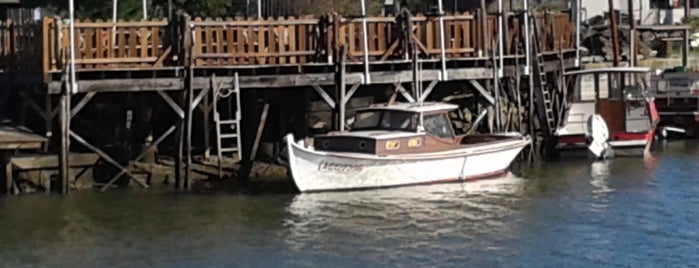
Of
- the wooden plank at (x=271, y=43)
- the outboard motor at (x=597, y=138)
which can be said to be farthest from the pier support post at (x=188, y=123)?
the outboard motor at (x=597, y=138)

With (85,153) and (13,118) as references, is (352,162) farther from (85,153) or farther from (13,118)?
(13,118)

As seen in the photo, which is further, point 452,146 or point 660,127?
point 660,127

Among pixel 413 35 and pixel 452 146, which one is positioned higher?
pixel 413 35

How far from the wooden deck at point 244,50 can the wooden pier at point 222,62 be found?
24 mm

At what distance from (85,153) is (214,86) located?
325cm

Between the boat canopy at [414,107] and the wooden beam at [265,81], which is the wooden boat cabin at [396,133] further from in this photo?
the wooden beam at [265,81]

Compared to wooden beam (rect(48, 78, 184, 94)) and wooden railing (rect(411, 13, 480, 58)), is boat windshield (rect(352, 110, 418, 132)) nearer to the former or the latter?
wooden railing (rect(411, 13, 480, 58))

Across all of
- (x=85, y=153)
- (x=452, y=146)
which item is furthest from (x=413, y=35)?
(x=85, y=153)

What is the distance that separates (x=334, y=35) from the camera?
34594 mm

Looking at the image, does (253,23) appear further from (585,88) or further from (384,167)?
(585,88)

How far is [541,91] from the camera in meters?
38.7

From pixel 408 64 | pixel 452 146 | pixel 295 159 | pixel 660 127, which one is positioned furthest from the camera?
pixel 660 127

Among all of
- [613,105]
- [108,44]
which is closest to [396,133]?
[108,44]

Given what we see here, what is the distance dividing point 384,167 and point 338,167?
1.10 m
